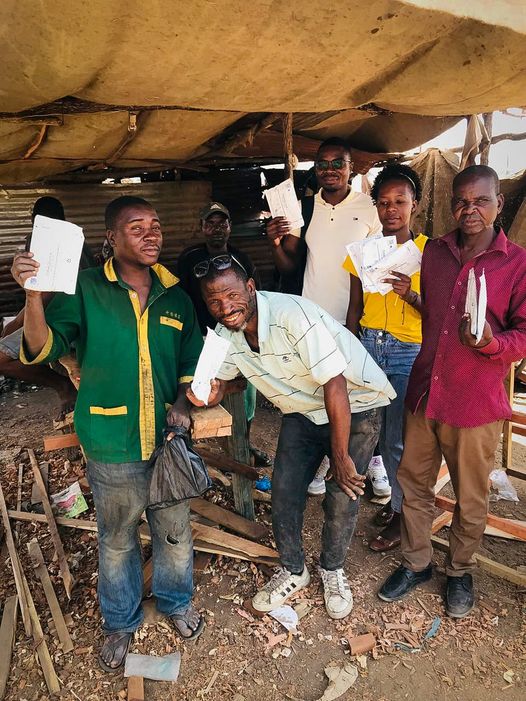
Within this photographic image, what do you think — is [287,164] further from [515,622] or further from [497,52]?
[515,622]

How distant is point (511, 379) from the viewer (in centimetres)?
329

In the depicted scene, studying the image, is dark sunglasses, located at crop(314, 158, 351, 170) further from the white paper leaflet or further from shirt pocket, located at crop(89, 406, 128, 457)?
shirt pocket, located at crop(89, 406, 128, 457)

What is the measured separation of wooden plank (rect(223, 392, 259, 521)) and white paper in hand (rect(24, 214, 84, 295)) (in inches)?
62.4

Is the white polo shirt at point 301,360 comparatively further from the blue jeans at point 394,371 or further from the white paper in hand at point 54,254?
the white paper in hand at point 54,254

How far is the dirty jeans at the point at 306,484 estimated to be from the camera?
2.55 meters

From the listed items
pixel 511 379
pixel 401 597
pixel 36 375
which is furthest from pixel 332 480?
pixel 36 375

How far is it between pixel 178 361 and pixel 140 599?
4.20 ft

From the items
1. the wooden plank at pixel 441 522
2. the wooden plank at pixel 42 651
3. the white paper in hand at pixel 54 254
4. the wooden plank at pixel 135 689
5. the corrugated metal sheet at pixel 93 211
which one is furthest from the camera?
the corrugated metal sheet at pixel 93 211

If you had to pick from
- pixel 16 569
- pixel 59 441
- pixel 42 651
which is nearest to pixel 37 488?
pixel 16 569

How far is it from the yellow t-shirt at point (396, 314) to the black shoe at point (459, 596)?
53.7 inches

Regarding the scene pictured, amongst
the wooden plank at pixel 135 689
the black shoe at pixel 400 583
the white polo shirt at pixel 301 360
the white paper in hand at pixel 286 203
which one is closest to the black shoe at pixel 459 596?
the black shoe at pixel 400 583

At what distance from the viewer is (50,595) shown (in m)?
2.86

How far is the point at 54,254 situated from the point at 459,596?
8.72 feet

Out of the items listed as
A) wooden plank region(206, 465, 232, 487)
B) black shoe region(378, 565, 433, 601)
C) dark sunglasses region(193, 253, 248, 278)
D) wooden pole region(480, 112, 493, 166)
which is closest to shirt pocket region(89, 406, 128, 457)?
dark sunglasses region(193, 253, 248, 278)
